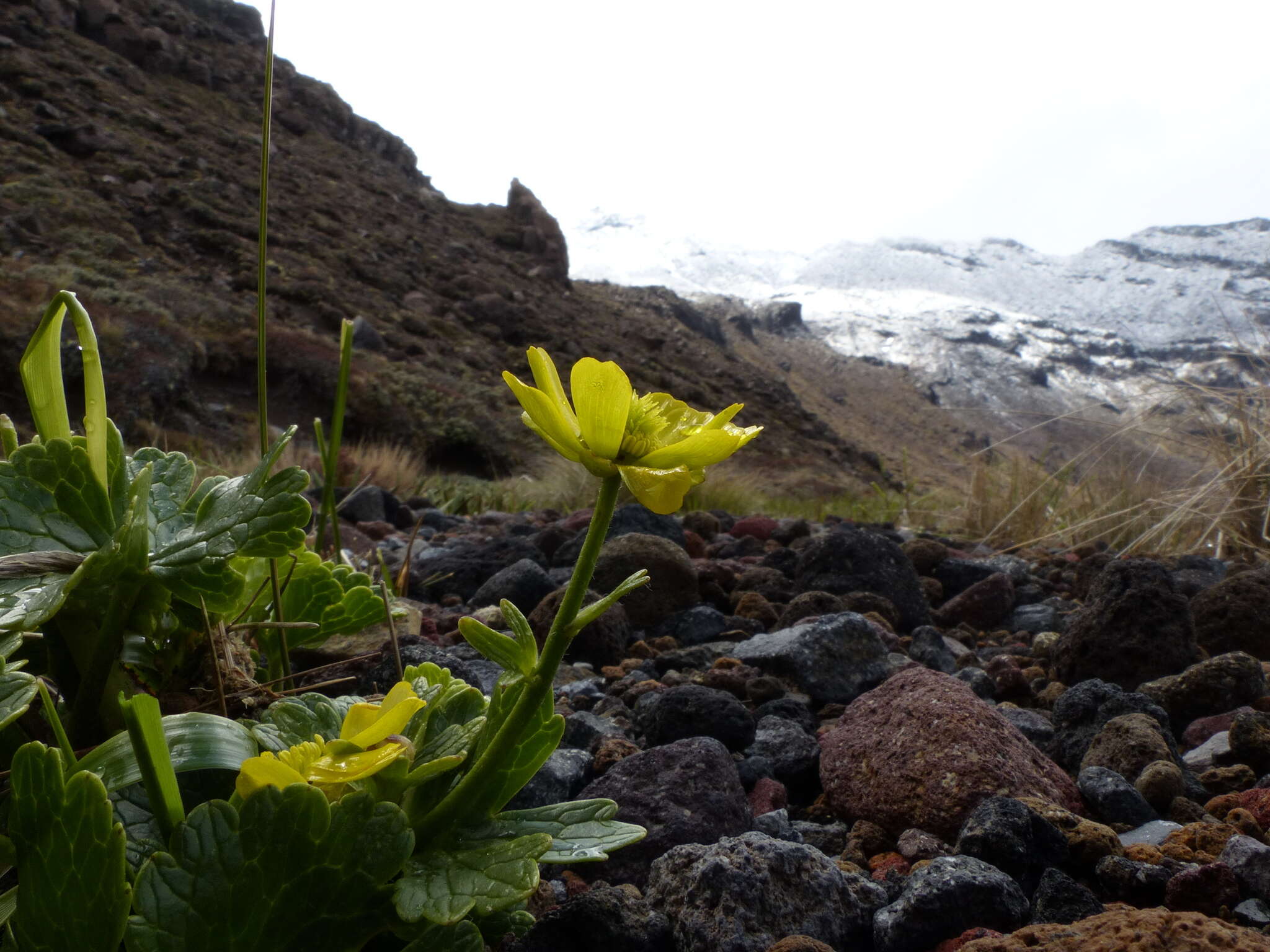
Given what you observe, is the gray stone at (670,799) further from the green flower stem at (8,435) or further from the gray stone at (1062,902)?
the green flower stem at (8,435)

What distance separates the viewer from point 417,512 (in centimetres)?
479

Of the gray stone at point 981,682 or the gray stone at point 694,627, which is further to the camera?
the gray stone at point 694,627

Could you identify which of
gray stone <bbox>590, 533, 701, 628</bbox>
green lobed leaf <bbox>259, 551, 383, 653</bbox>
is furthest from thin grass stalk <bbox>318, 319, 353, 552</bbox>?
gray stone <bbox>590, 533, 701, 628</bbox>

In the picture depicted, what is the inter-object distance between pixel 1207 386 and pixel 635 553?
284 cm

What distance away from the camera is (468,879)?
0.61 m

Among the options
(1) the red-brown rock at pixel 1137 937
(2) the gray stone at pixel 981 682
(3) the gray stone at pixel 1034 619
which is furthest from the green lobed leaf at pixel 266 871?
(3) the gray stone at pixel 1034 619

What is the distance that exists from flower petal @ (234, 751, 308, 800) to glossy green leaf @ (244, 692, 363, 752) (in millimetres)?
72

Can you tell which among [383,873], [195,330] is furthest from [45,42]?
[383,873]

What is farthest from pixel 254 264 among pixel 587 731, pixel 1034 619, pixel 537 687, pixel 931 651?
pixel 537 687

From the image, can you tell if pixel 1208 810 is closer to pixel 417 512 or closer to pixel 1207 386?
pixel 1207 386

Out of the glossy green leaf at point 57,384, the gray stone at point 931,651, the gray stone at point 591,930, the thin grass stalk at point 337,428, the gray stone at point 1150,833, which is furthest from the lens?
the gray stone at point 931,651

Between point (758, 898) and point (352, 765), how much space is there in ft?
1.75

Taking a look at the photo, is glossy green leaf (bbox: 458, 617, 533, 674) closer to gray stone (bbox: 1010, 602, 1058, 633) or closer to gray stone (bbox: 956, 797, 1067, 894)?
gray stone (bbox: 956, 797, 1067, 894)

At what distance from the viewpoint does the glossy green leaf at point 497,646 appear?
590 millimetres
